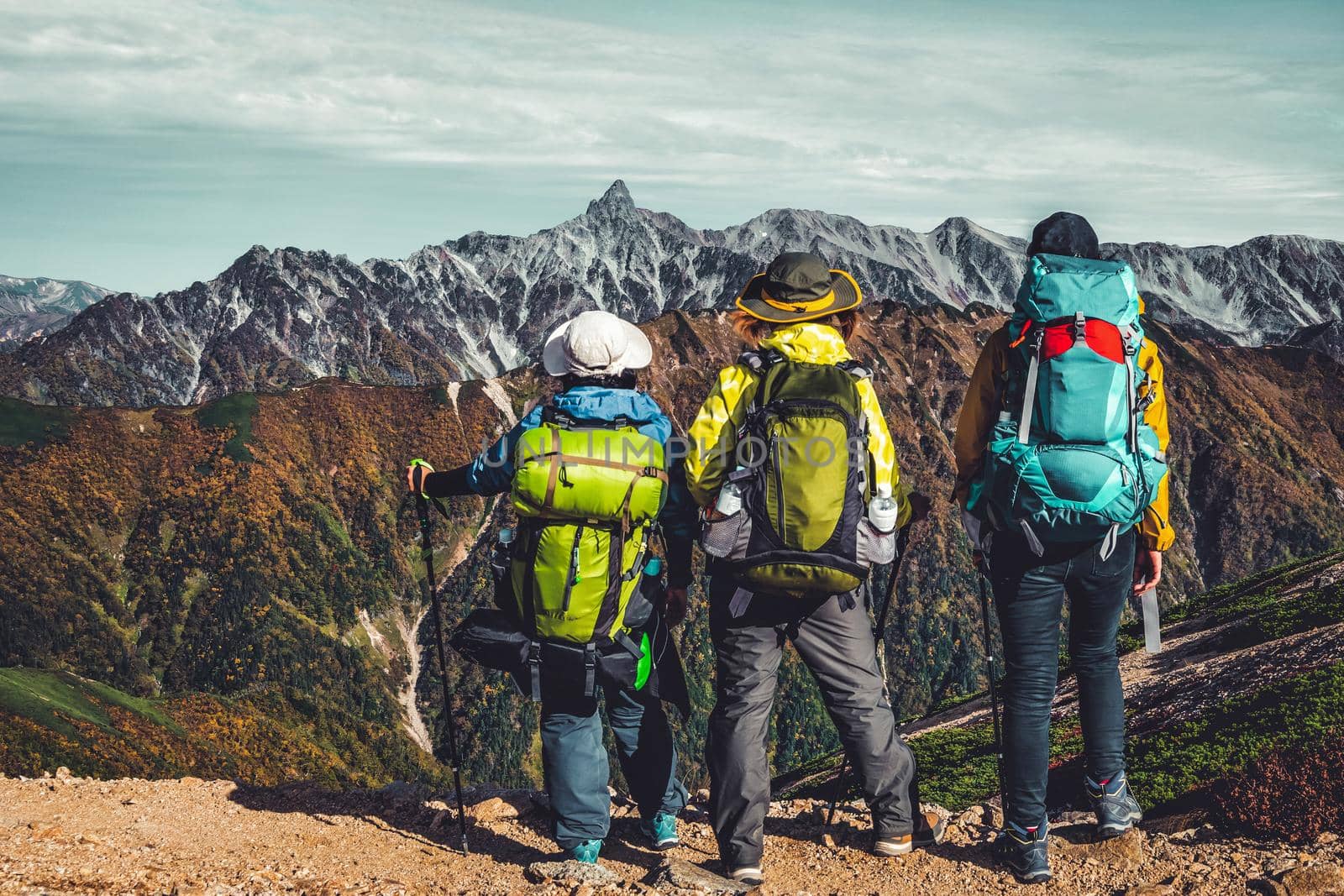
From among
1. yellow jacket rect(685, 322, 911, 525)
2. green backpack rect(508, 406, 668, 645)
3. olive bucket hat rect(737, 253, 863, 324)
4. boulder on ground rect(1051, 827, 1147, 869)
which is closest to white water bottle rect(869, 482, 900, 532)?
yellow jacket rect(685, 322, 911, 525)

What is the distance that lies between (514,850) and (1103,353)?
7.04 meters

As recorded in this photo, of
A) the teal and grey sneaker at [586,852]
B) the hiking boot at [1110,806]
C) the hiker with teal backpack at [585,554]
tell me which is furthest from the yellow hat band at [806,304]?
the teal and grey sneaker at [586,852]

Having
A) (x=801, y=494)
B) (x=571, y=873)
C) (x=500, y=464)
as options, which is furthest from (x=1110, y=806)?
(x=500, y=464)

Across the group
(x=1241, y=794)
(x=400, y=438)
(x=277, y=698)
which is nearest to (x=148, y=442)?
(x=400, y=438)

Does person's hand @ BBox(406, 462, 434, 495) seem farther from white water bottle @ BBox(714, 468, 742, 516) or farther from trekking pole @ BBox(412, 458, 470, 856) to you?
white water bottle @ BBox(714, 468, 742, 516)

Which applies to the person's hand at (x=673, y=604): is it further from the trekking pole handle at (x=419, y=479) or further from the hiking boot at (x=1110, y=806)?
the hiking boot at (x=1110, y=806)

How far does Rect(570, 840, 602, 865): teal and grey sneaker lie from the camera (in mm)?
7941

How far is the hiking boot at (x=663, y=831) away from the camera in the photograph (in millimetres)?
8664

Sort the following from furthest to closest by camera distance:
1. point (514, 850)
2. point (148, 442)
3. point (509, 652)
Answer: point (148, 442) < point (514, 850) < point (509, 652)

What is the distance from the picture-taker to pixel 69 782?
1102 cm

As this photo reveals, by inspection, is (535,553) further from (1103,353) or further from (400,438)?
(400,438)

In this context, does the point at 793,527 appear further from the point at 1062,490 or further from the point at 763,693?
the point at 1062,490

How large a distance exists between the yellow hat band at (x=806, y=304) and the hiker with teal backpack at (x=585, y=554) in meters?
1.20

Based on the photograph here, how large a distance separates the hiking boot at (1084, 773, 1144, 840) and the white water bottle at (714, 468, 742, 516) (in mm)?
4060
